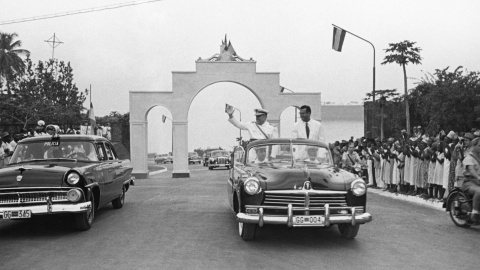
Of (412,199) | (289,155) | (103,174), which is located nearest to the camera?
(289,155)

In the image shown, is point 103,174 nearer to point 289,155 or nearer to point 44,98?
point 289,155

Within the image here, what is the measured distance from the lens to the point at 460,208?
9602 mm

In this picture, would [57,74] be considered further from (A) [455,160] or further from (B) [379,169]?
(A) [455,160]

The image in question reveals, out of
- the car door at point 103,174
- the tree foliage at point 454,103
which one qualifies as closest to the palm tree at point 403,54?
the tree foliage at point 454,103

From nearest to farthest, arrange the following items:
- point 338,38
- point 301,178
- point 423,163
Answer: point 301,178, point 423,163, point 338,38

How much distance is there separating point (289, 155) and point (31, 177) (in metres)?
4.23

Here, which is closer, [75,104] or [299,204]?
[299,204]

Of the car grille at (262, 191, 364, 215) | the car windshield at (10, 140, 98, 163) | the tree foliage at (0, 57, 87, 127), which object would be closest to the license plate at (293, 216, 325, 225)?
the car grille at (262, 191, 364, 215)

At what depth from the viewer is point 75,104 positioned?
156 feet

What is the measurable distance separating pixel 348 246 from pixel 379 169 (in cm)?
1171

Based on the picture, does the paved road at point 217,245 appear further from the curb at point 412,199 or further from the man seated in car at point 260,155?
the curb at point 412,199

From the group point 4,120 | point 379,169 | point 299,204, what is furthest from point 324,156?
point 4,120

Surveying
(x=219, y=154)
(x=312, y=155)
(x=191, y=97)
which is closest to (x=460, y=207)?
(x=312, y=155)

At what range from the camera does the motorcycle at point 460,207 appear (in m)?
9.37
